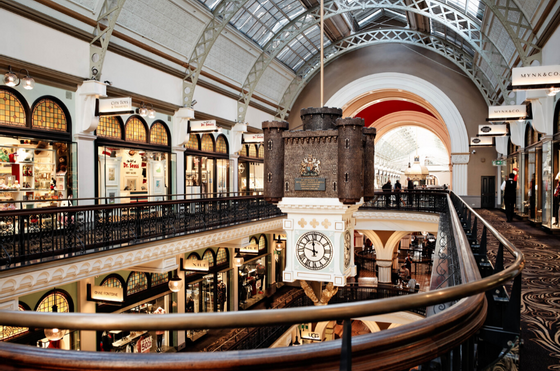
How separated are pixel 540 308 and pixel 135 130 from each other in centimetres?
1297

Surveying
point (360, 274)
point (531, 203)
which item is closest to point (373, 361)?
point (531, 203)

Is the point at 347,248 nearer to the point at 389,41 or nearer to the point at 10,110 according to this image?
the point at 10,110

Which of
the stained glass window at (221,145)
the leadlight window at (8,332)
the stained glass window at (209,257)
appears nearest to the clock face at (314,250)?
the leadlight window at (8,332)

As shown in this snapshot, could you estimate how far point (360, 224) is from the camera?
21.2 m

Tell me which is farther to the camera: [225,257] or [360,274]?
[360,274]

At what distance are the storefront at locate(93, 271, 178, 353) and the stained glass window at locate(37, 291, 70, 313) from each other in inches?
24.3

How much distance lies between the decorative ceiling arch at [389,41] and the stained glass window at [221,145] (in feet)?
18.8

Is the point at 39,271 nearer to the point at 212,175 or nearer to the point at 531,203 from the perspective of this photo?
the point at 212,175

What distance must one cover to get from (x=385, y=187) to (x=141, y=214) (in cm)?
1731

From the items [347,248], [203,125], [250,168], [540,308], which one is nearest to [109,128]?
[203,125]

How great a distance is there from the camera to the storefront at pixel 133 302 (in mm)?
10605

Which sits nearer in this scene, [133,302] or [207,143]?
[133,302]

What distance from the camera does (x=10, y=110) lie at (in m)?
9.78

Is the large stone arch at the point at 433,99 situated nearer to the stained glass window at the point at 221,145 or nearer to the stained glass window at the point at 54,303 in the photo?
the stained glass window at the point at 221,145
